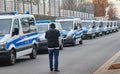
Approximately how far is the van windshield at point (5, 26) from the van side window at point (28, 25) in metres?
1.03

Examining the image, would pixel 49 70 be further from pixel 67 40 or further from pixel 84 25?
pixel 84 25

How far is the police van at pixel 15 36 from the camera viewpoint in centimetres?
1769

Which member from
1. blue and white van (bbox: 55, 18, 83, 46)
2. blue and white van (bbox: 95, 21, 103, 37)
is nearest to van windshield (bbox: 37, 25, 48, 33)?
A: blue and white van (bbox: 55, 18, 83, 46)

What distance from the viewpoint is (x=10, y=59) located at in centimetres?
1794

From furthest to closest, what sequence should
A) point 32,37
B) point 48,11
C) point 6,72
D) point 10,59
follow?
point 48,11 < point 32,37 < point 10,59 < point 6,72

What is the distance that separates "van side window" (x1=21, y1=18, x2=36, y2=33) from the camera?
19.8 m

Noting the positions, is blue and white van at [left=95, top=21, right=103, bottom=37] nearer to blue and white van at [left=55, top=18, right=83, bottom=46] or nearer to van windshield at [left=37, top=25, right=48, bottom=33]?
blue and white van at [left=55, top=18, right=83, bottom=46]

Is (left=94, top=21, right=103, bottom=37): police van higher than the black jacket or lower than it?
lower

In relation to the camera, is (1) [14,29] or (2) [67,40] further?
(2) [67,40]

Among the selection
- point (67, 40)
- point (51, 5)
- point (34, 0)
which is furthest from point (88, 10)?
point (67, 40)

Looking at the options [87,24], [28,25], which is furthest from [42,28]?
[87,24]

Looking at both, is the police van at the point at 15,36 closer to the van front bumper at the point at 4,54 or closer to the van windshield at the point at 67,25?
the van front bumper at the point at 4,54

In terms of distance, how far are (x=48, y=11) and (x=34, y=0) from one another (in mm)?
10409

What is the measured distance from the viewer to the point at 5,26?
61.0ft
